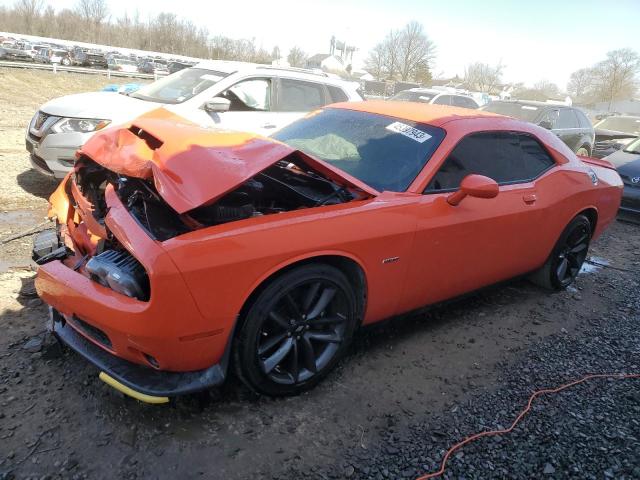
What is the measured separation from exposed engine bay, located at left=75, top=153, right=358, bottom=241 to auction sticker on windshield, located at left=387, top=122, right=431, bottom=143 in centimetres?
73

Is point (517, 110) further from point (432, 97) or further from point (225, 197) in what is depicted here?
point (225, 197)

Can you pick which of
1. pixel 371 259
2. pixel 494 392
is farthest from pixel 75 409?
pixel 494 392

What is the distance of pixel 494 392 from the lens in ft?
9.11

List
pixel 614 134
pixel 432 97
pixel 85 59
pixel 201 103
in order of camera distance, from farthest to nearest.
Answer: pixel 85 59 < pixel 614 134 < pixel 432 97 < pixel 201 103

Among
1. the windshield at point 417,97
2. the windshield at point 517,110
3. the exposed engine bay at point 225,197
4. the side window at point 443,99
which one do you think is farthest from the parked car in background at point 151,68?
the exposed engine bay at point 225,197

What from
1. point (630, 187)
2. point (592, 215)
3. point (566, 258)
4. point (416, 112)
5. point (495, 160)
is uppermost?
point (416, 112)

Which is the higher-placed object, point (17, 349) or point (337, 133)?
point (337, 133)

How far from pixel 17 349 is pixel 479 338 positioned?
→ 300 cm

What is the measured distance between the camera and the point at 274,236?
2172 mm

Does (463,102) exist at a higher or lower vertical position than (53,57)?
higher

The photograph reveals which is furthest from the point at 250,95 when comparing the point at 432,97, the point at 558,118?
the point at 432,97

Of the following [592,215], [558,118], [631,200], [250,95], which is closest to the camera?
[592,215]

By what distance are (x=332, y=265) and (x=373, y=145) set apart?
3.49ft

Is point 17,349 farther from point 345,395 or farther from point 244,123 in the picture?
point 244,123
